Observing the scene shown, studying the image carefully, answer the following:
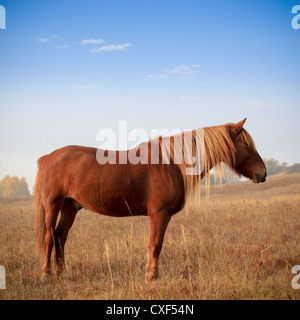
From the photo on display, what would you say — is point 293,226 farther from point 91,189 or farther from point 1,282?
point 1,282

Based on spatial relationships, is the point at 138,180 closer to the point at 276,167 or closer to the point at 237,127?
the point at 237,127

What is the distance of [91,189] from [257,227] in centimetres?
542

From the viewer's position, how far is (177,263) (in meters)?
5.41

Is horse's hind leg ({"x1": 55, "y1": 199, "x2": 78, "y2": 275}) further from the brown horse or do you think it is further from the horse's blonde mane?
the horse's blonde mane

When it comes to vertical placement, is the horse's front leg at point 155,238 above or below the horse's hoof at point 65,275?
above

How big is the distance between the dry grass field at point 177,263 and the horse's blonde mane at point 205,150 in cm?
136

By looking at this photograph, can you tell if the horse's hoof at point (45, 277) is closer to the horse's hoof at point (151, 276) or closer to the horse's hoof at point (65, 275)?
the horse's hoof at point (65, 275)

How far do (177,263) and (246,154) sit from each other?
2432 millimetres

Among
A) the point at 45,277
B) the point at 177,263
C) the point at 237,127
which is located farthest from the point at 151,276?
the point at 237,127

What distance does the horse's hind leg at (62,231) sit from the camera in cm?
533

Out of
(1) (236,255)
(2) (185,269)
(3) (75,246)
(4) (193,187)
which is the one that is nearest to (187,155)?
(4) (193,187)

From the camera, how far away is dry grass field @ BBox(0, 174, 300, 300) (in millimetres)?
4160

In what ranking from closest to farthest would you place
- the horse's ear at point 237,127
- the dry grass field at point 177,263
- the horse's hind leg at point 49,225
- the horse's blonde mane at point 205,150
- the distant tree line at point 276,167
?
the dry grass field at point 177,263 → the horse's blonde mane at point 205,150 → the horse's ear at point 237,127 → the horse's hind leg at point 49,225 → the distant tree line at point 276,167

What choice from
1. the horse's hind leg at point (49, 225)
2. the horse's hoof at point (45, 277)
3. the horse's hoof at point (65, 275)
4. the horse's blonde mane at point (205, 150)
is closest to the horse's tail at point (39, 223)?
the horse's hind leg at point (49, 225)
